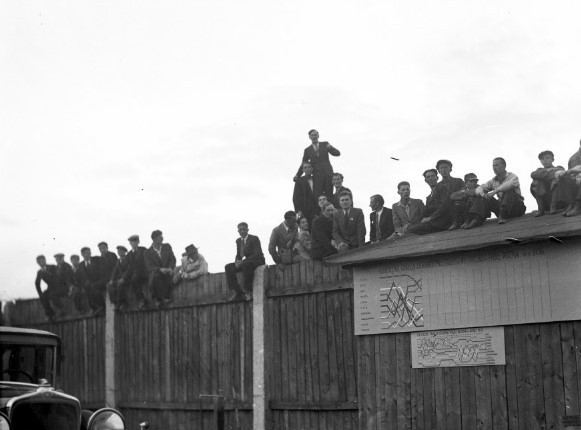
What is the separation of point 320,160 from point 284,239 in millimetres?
1474

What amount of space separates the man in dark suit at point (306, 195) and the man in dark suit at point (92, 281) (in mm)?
5466

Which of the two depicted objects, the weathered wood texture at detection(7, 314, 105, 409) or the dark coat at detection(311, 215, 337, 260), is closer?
the dark coat at detection(311, 215, 337, 260)

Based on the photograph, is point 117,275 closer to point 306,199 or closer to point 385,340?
point 306,199

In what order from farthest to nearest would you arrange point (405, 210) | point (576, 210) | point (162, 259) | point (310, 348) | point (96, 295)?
point (96, 295)
point (162, 259)
point (310, 348)
point (405, 210)
point (576, 210)

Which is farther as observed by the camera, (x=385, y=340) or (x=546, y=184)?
(x=385, y=340)

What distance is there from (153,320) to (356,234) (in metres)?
5.39

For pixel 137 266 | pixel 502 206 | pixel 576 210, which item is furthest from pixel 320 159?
pixel 576 210

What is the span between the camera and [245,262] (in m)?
17.2

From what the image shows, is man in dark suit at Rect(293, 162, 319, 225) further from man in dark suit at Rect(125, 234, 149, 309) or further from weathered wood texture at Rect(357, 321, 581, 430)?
man in dark suit at Rect(125, 234, 149, 309)

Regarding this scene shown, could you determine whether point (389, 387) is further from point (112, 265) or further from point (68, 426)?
point (112, 265)

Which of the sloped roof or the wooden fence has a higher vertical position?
the sloped roof

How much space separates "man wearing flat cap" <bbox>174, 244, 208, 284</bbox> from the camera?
61.2 feet

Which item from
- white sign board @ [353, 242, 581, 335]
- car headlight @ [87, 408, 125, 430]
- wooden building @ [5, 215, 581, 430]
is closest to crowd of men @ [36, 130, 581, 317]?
wooden building @ [5, 215, 581, 430]

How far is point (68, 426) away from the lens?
38.5 ft
